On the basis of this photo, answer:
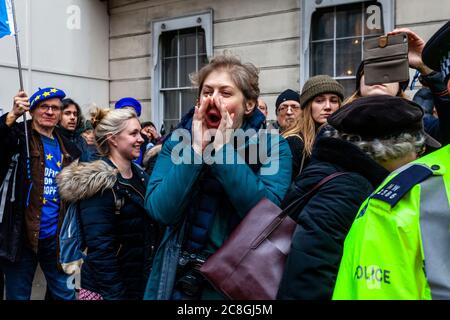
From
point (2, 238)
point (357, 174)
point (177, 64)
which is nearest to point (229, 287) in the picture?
point (357, 174)

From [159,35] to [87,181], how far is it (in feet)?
23.7

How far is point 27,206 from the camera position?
14.4 feet

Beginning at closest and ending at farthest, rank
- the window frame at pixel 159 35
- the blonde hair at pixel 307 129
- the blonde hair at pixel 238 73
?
the blonde hair at pixel 238 73
the blonde hair at pixel 307 129
the window frame at pixel 159 35

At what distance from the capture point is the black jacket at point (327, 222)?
5.38 feet

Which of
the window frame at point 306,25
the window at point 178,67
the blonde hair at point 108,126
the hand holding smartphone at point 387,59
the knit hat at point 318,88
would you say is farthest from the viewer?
the window at point 178,67

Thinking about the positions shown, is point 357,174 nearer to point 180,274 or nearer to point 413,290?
point 413,290

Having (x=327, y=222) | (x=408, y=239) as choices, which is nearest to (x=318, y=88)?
(x=327, y=222)

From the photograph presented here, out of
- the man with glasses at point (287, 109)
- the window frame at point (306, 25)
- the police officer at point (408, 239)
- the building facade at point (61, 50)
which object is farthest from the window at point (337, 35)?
the police officer at point (408, 239)

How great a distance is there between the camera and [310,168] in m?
1.92

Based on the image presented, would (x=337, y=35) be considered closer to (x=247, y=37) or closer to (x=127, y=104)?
(x=247, y=37)

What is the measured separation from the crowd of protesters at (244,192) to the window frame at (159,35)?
204 inches

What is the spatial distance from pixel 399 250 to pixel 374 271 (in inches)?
3.4

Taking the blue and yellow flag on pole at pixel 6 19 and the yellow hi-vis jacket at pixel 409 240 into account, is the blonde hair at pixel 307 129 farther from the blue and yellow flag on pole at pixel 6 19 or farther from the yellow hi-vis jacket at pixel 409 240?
the blue and yellow flag on pole at pixel 6 19

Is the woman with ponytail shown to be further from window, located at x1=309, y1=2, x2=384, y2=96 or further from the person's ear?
window, located at x1=309, y1=2, x2=384, y2=96
